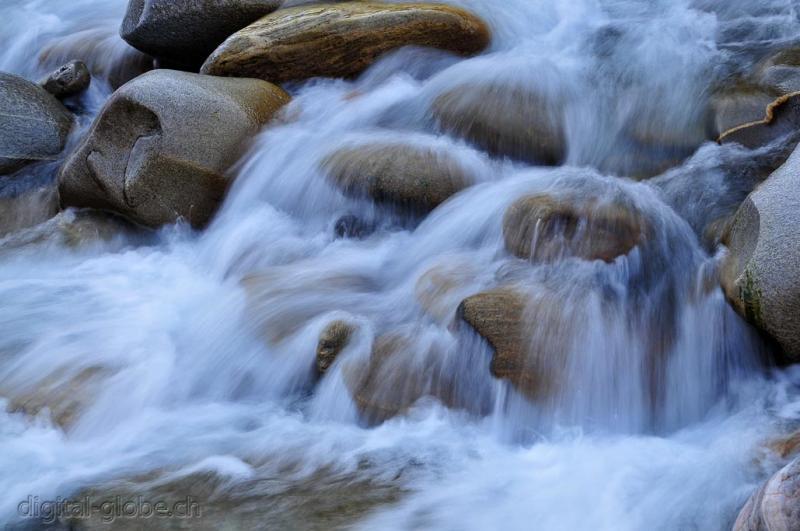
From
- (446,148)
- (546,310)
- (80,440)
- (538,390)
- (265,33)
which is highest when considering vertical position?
(265,33)

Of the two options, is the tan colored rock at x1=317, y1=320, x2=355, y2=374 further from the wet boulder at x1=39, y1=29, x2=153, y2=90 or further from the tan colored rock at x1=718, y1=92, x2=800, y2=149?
the wet boulder at x1=39, y1=29, x2=153, y2=90

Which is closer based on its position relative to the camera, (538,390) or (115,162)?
(538,390)

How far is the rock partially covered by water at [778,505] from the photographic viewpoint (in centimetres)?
260

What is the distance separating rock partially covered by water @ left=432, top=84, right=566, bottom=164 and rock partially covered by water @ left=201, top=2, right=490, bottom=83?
1.14 metres

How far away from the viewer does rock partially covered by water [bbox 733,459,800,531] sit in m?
2.60

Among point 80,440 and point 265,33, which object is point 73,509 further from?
point 265,33

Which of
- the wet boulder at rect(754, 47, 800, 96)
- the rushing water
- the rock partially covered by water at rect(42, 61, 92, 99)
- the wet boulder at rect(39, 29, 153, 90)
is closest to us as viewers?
the rushing water

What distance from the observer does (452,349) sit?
4.51 m

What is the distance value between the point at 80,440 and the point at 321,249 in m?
2.34

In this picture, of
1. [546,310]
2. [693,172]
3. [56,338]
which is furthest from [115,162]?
[693,172]

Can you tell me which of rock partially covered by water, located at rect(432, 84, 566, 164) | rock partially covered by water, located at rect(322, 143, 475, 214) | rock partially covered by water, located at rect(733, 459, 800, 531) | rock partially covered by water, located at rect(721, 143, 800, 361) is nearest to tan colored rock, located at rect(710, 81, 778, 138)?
rock partially covered by water, located at rect(432, 84, 566, 164)

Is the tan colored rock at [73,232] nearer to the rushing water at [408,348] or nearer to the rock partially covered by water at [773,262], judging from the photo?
the rushing water at [408,348]

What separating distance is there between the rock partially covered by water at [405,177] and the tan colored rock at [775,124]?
2.05m

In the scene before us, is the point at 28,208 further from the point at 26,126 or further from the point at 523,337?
the point at 523,337
